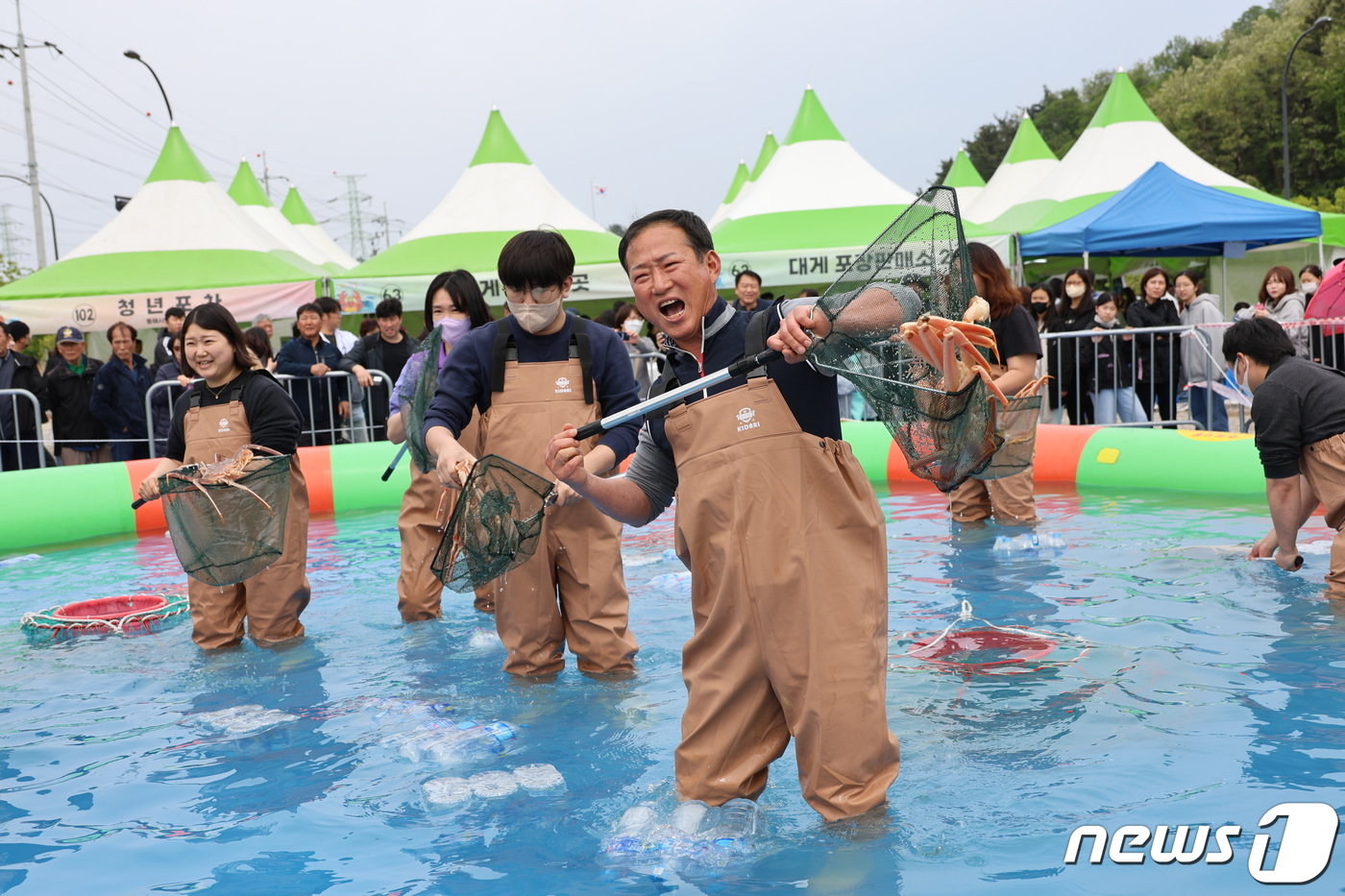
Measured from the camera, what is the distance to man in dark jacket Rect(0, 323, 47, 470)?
38.1 ft

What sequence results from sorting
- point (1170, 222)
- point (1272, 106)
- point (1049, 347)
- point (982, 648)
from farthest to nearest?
point (1272, 106)
point (1170, 222)
point (1049, 347)
point (982, 648)

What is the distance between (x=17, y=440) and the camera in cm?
1138

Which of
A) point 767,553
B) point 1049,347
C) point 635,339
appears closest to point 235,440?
point 767,553

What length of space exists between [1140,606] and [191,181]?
1653cm

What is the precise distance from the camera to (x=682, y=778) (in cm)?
330

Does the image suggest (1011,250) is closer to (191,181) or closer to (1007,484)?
(1007,484)

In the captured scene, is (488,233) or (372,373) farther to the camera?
(488,233)

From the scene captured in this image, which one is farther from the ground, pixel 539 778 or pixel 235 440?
pixel 235 440

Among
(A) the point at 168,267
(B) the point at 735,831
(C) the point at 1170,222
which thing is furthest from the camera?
(A) the point at 168,267

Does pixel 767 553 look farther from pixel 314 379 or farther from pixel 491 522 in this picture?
pixel 314 379

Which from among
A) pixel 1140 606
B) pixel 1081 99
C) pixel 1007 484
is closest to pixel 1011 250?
pixel 1007 484

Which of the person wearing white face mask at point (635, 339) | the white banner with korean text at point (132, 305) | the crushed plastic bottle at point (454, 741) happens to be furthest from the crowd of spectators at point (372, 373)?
the crushed plastic bottle at point (454, 741)

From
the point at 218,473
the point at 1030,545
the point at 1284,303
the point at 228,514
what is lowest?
the point at 1030,545

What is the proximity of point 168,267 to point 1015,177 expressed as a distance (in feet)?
50.1
